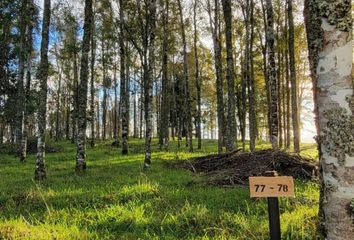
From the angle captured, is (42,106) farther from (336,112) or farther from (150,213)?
(336,112)

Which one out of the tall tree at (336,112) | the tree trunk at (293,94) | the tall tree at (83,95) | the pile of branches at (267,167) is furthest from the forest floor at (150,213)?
the tree trunk at (293,94)

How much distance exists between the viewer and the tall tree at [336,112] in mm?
3457

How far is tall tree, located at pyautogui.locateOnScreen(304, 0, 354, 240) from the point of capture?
11.3 ft

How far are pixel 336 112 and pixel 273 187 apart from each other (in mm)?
1103

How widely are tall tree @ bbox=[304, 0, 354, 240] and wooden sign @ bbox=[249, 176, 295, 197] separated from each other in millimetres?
516

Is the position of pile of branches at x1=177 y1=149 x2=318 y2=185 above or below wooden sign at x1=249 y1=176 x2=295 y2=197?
below

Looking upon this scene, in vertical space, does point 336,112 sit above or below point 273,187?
above

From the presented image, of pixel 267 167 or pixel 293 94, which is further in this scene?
pixel 293 94

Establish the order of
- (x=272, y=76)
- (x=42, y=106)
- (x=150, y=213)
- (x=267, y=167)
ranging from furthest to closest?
(x=272, y=76)
(x=42, y=106)
(x=267, y=167)
(x=150, y=213)

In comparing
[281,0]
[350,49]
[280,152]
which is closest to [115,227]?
[350,49]

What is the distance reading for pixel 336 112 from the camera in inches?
138

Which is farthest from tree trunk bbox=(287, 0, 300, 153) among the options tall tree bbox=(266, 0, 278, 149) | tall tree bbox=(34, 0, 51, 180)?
tall tree bbox=(34, 0, 51, 180)

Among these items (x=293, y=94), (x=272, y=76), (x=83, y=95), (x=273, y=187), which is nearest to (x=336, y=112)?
(x=273, y=187)

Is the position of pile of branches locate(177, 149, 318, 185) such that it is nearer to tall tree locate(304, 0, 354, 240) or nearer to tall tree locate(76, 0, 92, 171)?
tall tree locate(76, 0, 92, 171)
